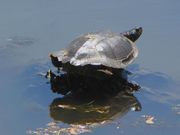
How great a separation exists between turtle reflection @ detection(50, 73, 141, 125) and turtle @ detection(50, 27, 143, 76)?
165mm

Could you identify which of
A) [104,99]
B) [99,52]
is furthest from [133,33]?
[104,99]

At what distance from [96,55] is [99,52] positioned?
0.08 metres

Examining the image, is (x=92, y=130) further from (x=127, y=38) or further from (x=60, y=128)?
(x=127, y=38)

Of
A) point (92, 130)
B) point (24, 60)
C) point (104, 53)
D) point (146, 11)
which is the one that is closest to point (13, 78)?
point (24, 60)

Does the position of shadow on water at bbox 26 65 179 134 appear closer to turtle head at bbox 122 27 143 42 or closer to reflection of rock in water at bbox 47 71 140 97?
reflection of rock in water at bbox 47 71 140 97

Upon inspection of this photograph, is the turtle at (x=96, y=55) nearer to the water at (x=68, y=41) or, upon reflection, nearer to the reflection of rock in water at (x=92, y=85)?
the reflection of rock in water at (x=92, y=85)

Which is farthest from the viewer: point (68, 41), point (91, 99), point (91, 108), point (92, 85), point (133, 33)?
point (68, 41)

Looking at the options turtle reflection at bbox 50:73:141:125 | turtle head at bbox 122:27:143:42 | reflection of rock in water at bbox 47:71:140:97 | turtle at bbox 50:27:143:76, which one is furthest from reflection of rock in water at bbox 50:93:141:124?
turtle head at bbox 122:27:143:42

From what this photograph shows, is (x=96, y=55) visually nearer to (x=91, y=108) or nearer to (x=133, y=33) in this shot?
(x=91, y=108)

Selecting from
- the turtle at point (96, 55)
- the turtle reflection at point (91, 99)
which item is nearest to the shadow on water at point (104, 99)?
the turtle reflection at point (91, 99)

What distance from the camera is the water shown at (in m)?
5.23

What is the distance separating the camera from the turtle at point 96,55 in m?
5.53

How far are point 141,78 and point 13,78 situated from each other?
1.47 meters

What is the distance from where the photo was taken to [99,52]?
5.70m
